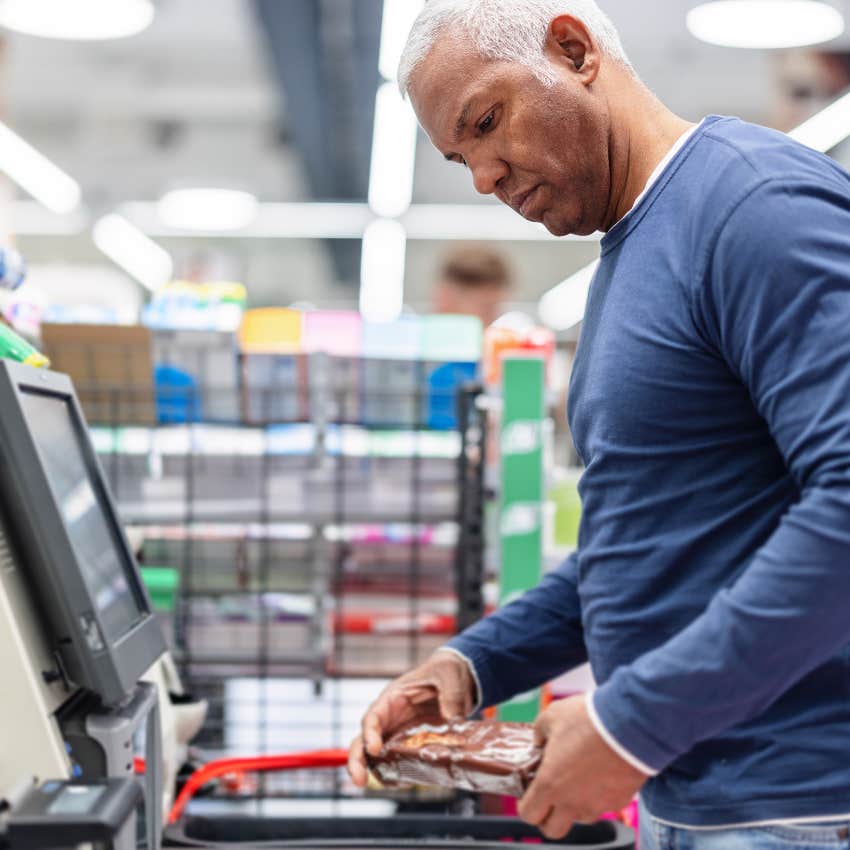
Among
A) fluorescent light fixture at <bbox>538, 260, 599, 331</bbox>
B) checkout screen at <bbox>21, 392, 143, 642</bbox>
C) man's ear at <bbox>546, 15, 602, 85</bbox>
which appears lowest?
fluorescent light fixture at <bbox>538, 260, 599, 331</bbox>

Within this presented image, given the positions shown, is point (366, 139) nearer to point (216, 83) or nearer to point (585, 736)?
point (216, 83)

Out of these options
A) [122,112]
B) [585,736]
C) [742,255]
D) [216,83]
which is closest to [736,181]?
[742,255]

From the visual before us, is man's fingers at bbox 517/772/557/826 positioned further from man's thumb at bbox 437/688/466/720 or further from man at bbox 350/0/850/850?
man's thumb at bbox 437/688/466/720

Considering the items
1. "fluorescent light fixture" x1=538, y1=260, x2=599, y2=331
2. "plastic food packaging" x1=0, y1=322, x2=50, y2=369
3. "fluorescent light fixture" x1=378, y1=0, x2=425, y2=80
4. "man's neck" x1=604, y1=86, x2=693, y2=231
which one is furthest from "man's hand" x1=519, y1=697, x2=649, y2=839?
"fluorescent light fixture" x1=538, y1=260, x2=599, y2=331

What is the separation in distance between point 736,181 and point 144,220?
1259 centimetres

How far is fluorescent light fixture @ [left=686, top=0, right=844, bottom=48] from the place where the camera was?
15.2 ft

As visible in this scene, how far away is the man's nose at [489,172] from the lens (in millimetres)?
1323

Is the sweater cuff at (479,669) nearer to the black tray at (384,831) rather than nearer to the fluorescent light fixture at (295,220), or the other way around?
the black tray at (384,831)

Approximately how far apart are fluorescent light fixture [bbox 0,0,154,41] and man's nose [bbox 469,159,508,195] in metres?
3.61

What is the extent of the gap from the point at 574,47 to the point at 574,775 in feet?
2.45

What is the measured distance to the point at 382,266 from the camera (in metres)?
13.3

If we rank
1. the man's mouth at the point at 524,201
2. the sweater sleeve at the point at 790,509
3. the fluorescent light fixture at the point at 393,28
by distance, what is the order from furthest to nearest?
the fluorescent light fixture at the point at 393,28 → the man's mouth at the point at 524,201 → the sweater sleeve at the point at 790,509

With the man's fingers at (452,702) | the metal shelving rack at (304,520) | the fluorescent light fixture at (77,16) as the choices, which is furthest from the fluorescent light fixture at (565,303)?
the man's fingers at (452,702)

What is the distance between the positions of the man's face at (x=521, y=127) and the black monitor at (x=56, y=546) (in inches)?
21.4
